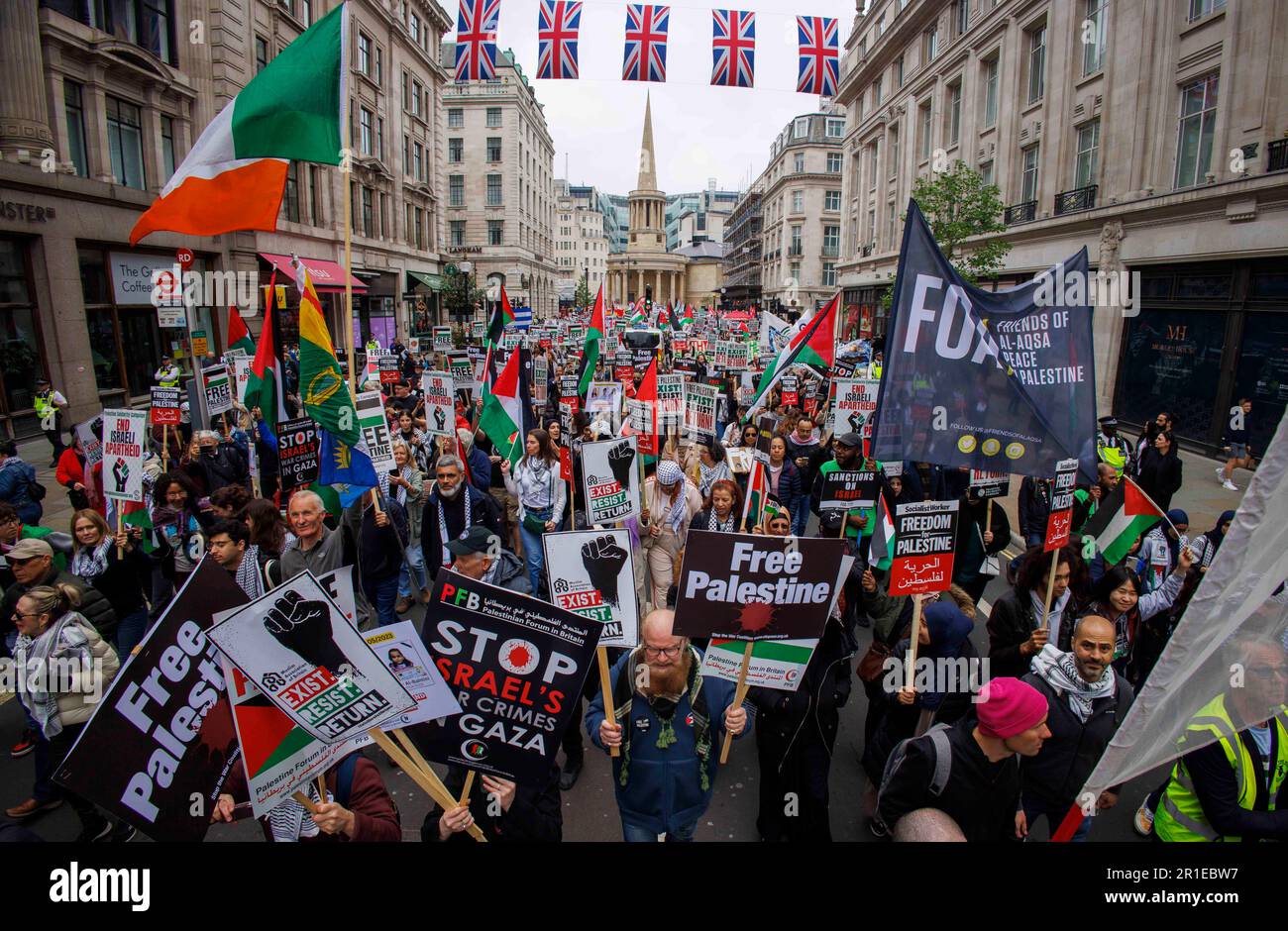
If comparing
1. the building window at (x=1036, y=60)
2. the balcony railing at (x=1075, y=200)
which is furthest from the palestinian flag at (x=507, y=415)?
the building window at (x=1036, y=60)

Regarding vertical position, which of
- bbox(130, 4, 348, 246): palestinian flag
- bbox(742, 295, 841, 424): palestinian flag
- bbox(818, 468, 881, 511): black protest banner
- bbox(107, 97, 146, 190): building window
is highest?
bbox(107, 97, 146, 190): building window

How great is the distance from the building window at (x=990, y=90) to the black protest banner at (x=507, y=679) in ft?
108

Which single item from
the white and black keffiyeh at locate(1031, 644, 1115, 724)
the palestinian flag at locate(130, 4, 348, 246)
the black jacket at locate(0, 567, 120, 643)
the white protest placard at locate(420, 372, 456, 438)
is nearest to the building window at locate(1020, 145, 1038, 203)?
the white protest placard at locate(420, 372, 456, 438)

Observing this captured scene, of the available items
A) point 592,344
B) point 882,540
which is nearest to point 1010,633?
point 882,540

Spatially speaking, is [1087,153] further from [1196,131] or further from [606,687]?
[606,687]

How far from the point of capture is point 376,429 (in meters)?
7.01

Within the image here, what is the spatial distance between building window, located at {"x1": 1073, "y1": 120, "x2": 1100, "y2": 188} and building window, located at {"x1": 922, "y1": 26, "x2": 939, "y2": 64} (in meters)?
15.4

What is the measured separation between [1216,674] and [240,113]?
7.21 meters

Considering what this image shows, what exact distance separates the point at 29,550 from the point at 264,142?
146 inches

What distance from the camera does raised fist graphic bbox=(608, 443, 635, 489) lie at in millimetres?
6367

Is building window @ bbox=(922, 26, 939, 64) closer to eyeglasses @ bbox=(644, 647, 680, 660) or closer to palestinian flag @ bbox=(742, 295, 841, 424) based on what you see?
palestinian flag @ bbox=(742, 295, 841, 424)

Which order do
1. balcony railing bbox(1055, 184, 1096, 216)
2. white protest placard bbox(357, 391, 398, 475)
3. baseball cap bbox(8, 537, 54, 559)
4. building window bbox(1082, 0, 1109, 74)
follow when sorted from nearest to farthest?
baseball cap bbox(8, 537, 54, 559) < white protest placard bbox(357, 391, 398, 475) < building window bbox(1082, 0, 1109, 74) < balcony railing bbox(1055, 184, 1096, 216)

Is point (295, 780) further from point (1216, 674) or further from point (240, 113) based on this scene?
point (240, 113)
